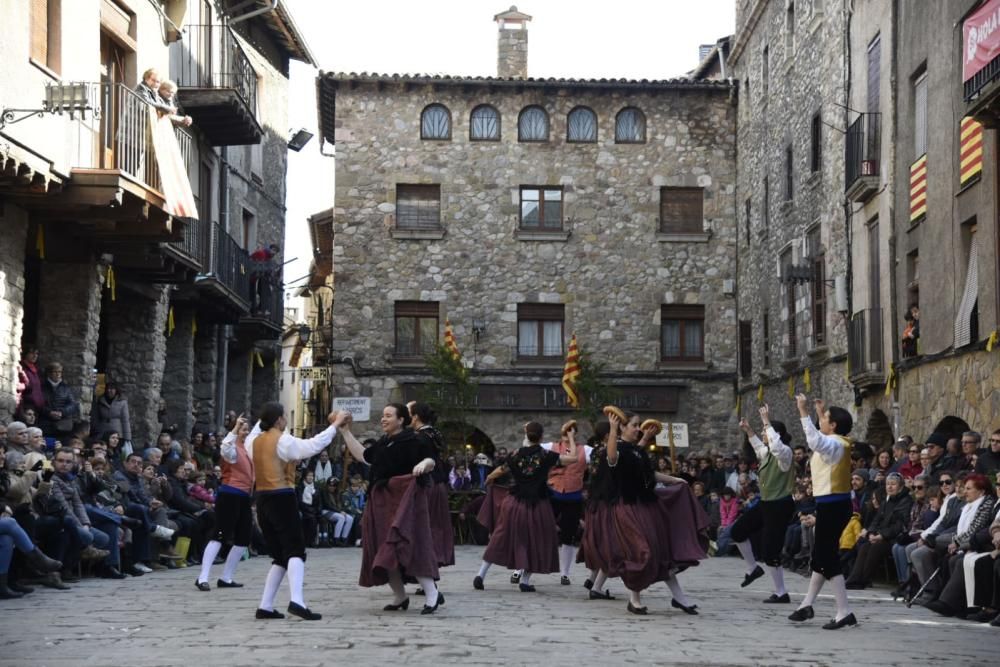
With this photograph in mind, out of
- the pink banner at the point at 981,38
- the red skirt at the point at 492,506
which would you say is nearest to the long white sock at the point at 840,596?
the red skirt at the point at 492,506

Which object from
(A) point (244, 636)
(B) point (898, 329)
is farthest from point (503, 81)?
(A) point (244, 636)

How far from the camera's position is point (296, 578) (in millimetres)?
12500

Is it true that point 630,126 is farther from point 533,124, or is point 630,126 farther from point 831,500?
point 831,500

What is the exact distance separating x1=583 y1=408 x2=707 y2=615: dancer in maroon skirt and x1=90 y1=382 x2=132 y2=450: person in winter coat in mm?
10930

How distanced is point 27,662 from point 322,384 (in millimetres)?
40281

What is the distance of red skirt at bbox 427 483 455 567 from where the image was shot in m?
14.6

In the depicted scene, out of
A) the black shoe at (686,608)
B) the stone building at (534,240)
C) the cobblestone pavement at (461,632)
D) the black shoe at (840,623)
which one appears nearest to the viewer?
the cobblestone pavement at (461,632)

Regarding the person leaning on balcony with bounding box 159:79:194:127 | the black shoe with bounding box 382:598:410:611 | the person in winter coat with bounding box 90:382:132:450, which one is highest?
the person leaning on balcony with bounding box 159:79:194:127

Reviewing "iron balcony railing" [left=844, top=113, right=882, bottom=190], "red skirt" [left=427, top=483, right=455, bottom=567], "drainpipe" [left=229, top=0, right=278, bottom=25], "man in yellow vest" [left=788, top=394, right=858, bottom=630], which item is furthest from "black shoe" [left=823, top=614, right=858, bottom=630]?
"drainpipe" [left=229, top=0, right=278, bottom=25]

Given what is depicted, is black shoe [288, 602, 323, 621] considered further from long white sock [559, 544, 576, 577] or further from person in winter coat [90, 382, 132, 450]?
person in winter coat [90, 382, 132, 450]

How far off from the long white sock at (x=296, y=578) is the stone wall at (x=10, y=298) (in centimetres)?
728

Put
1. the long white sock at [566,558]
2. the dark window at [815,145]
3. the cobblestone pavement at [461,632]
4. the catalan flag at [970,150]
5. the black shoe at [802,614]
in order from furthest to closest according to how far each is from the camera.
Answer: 1. the dark window at [815,145]
2. the catalan flag at [970,150]
3. the long white sock at [566,558]
4. the black shoe at [802,614]
5. the cobblestone pavement at [461,632]

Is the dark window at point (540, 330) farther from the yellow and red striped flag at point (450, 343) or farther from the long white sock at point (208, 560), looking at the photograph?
the long white sock at point (208, 560)

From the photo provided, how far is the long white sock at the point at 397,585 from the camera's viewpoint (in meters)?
13.2
